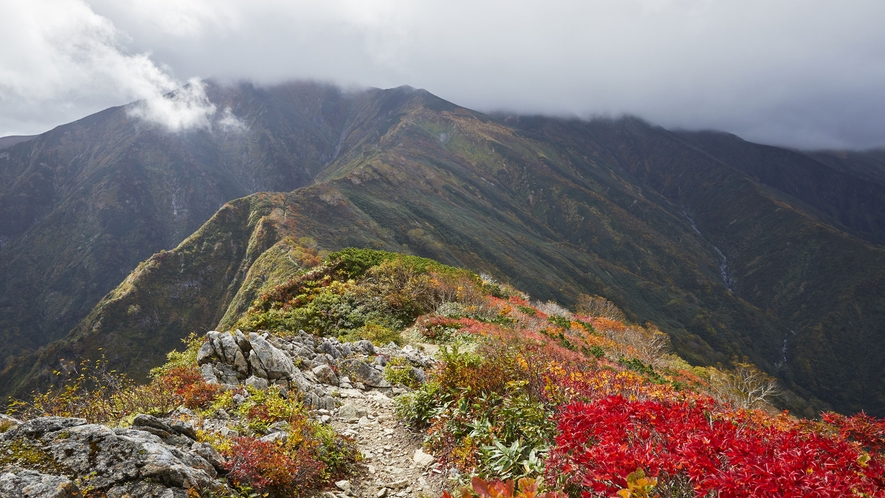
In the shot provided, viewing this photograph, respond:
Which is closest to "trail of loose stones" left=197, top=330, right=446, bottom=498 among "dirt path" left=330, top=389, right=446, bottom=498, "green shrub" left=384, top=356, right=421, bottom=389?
"dirt path" left=330, top=389, right=446, bottom=498

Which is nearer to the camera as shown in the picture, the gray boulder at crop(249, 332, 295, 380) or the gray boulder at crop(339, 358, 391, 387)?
the gray boulder at crop(249, 332, 295, 380)

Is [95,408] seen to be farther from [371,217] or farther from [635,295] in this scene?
[635,295]

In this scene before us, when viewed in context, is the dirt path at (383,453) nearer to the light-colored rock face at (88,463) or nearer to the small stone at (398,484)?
the small stone at (398,484)

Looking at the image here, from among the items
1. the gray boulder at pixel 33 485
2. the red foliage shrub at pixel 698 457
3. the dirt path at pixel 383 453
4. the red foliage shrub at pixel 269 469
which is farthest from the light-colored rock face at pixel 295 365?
the red foliage shrub at pixel 698 457

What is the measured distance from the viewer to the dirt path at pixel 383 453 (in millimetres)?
5492

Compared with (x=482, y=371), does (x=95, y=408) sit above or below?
below

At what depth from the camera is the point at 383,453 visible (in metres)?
6.60

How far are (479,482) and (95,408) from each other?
6619 millimetres

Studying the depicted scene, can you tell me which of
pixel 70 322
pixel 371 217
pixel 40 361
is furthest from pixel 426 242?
pixel 70 322

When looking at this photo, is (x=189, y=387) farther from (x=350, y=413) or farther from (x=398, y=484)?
(x=398, y=484)

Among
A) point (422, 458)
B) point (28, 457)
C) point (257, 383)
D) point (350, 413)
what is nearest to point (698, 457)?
point (422, 458)

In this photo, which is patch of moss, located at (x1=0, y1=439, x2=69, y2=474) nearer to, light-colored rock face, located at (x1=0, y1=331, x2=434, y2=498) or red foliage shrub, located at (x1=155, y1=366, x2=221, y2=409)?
light-colored rock face, located at (x1=0, y1=331, x2=434, y2=498)

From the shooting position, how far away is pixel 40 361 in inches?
3674

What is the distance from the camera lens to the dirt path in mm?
5492
